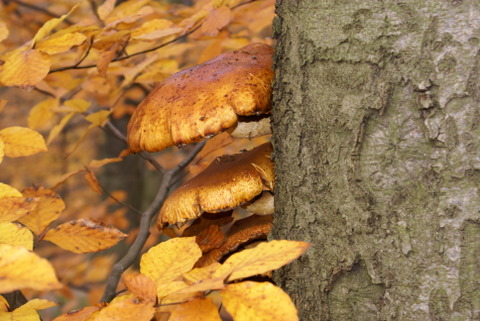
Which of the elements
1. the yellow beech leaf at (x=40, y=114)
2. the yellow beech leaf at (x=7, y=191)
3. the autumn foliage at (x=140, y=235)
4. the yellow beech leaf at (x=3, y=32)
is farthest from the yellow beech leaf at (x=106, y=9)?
the yellow beech leaf at (x=7, y=191)

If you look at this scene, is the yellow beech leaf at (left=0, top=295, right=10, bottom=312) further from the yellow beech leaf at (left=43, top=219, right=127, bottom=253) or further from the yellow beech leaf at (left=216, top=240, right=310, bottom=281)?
the yellow beech leaf at (left=216, top=240, right=310, bottom=281)

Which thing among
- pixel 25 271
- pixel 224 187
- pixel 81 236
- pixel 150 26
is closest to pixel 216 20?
pixel 150 26

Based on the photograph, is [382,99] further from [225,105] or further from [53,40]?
[53,40]

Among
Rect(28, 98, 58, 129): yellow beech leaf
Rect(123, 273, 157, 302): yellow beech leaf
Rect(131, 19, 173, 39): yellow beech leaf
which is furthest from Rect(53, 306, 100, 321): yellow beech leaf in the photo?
Rect(28, 98, 58, 129): yellow beech leaf

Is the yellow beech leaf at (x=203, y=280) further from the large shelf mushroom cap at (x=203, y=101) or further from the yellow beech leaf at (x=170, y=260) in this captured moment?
the large shelf mushroom cap at (x=203, y=101)

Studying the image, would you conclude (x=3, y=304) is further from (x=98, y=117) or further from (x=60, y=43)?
(x=98, y=117)

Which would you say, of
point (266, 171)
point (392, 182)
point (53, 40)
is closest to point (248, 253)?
point (392, 182)
